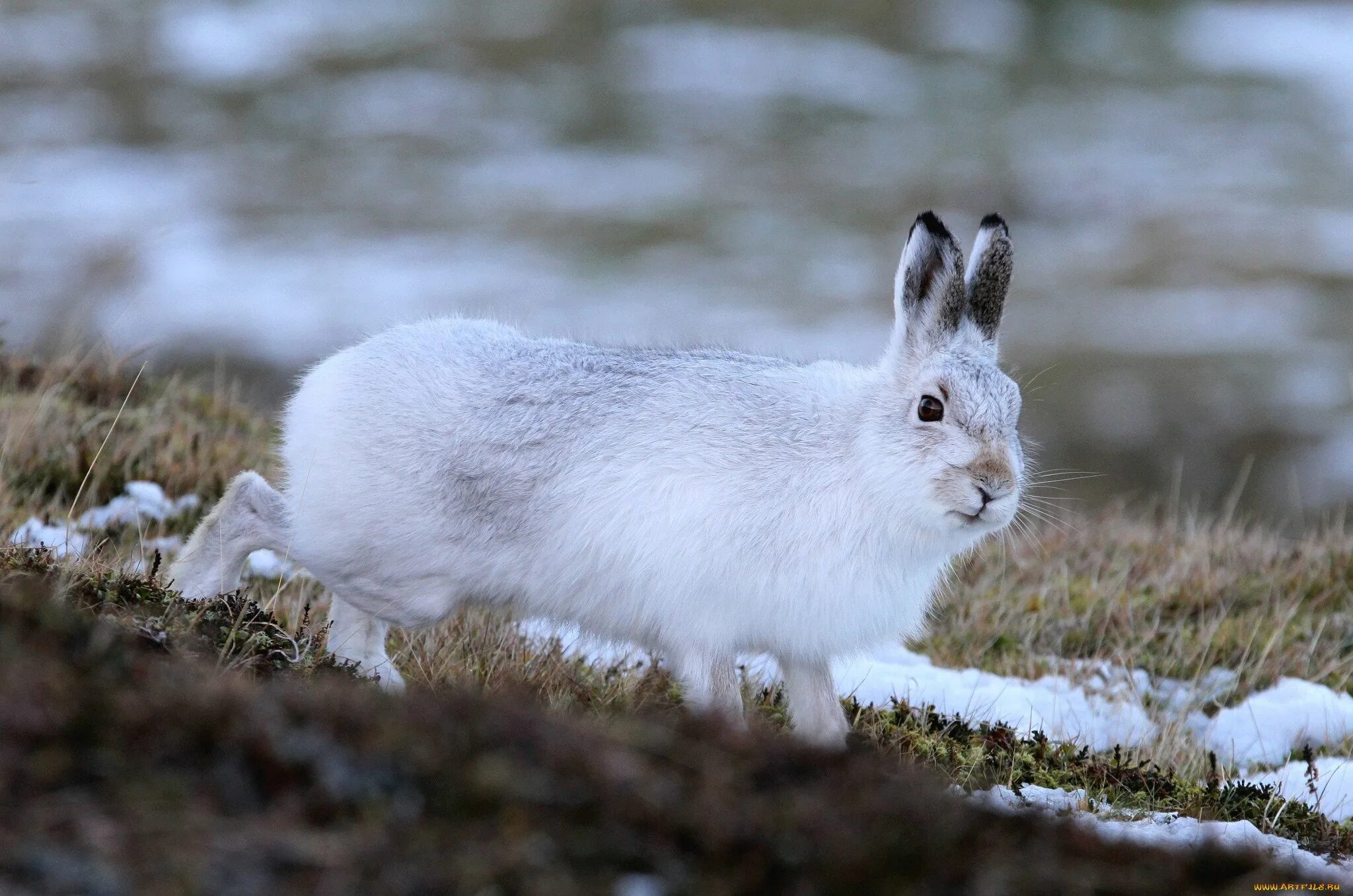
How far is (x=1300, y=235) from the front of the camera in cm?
3450

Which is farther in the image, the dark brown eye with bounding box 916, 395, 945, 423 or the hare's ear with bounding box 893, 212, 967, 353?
the hare's ear with bounding box 893, 212, 967, 353

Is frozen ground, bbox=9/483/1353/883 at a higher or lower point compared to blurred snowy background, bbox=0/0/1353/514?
lower

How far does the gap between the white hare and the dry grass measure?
1.23ft

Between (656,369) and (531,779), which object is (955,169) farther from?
(531,779)

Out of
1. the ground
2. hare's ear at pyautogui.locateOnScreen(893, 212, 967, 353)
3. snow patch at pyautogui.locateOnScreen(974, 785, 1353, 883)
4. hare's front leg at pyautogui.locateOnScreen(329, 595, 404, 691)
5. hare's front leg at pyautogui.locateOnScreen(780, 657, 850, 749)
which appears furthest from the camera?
hare's front leg at pyautogui.locateOnScreen(329, 595, 404, 691)

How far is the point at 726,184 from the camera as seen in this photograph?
41.3 m

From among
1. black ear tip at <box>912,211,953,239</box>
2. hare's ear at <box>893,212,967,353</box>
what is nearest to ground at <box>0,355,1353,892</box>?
hare's ear at <box>893,212,967,353</box>

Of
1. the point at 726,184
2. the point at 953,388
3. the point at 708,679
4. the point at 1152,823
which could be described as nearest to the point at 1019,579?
the point at 953,388

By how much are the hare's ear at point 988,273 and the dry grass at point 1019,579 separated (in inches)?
37.5

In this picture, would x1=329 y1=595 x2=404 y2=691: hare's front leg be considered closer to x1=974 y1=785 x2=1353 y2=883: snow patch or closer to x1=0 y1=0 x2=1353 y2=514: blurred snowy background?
x1=0 y1=0 x2=1353 y2=514: blurred snowy background

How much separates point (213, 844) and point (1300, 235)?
120ft

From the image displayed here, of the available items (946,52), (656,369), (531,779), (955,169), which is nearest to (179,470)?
(656,369)

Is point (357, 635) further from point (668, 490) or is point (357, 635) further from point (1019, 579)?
point (1019, 579)

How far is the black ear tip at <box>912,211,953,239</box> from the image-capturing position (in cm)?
497
